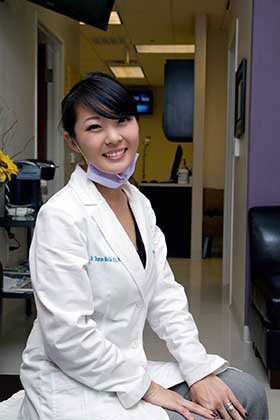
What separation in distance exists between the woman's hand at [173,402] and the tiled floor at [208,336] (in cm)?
139

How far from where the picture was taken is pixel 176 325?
4.62 feet

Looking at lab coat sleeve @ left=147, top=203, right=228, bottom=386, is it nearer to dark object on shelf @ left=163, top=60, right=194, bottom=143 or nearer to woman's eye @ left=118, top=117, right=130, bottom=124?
woman's eye @ left=118, top=117, right=130, bottom=124

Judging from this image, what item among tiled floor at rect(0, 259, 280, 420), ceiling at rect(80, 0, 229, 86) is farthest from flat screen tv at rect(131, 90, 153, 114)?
tiled floor at rect(0, 259, 280, 420)

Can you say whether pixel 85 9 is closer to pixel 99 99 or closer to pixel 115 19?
pixel 99 99

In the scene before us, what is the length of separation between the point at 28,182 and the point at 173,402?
9.42ft

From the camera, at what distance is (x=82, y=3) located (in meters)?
3.58

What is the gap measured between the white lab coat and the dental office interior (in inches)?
54.4

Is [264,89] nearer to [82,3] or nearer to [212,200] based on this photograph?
[82,3]

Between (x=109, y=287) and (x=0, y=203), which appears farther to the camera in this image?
(x=0, y=203)

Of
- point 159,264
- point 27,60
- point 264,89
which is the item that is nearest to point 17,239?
point 27,60

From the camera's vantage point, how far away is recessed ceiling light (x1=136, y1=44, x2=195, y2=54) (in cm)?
874

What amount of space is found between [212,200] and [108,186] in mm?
6470

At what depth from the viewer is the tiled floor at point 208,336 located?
3119mm

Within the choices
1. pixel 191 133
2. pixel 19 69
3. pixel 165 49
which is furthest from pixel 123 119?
pixel 165 49
